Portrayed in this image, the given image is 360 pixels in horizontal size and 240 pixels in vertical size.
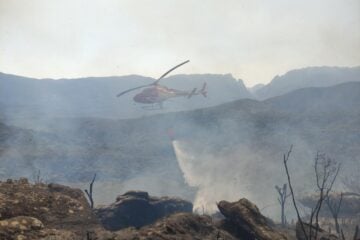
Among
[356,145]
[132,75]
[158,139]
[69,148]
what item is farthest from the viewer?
[132,75]

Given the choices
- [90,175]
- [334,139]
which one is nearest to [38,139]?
[90,175]

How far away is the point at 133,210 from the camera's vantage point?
→ 20547 mm

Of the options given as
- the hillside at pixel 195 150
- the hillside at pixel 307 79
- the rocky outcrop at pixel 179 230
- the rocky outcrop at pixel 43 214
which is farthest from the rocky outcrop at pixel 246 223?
the hillside at pixel 307 79

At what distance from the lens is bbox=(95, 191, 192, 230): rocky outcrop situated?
19.0m

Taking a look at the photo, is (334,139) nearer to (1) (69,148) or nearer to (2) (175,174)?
(2) (175,174)

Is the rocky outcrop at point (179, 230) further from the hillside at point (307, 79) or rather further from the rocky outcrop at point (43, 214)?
the hillside at point (307, 79)

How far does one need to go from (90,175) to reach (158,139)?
1447 cm

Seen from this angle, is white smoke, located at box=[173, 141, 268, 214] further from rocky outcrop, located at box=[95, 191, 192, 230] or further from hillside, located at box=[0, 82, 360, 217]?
rocky outcrop, located at box=[95, 191, 192, 230]

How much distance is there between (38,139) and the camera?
5850 cm

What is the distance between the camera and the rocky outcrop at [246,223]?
1134 centimetres

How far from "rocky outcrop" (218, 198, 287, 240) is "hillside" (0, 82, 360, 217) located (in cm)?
2715

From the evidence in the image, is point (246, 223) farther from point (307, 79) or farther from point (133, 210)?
point (307, 79)

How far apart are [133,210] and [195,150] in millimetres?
38732

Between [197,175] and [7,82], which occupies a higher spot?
[7,82]
